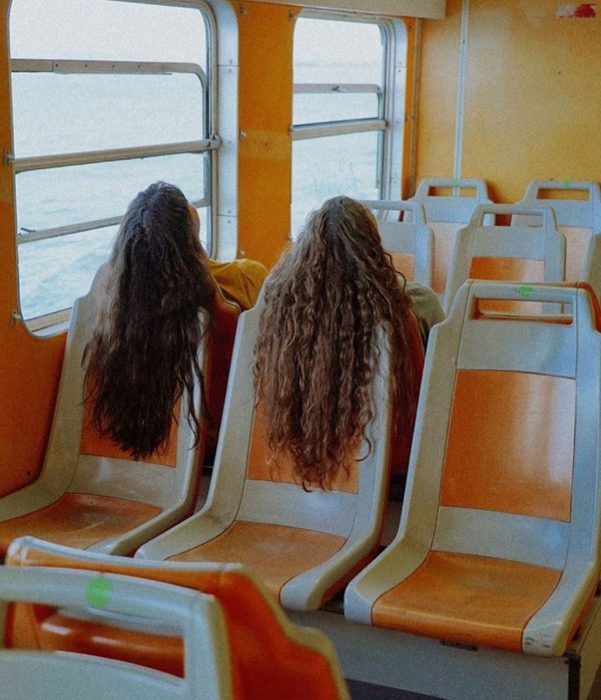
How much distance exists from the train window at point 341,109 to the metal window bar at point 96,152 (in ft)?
3.13

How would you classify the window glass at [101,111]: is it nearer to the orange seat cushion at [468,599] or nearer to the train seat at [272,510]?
the train seat at [272,510]

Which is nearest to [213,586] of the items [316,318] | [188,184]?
[316,318]

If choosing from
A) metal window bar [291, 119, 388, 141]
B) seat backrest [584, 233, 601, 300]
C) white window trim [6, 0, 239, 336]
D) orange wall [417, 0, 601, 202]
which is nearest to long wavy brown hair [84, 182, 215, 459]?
white window trim [6, 0, 239, 336]

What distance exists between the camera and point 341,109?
6273 mm

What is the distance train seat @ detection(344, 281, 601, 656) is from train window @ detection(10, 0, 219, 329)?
4.73 feet

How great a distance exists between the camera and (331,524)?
9.84 ft

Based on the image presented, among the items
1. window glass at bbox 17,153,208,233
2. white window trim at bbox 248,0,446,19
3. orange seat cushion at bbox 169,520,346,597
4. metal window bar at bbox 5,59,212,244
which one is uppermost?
white window trim at bbox 248,0,446,19

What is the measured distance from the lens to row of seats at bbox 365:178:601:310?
186 inches

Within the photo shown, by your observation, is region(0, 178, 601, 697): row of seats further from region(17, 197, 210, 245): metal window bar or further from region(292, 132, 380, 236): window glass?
region(292, 132, 380, 236): window glass

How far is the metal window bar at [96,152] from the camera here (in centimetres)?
353

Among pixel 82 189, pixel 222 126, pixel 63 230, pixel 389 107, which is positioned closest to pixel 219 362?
pixel 63 230

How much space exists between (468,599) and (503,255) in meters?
2.47

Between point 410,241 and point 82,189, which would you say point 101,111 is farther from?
point 410,241

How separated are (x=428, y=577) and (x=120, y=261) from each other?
1.27 m
